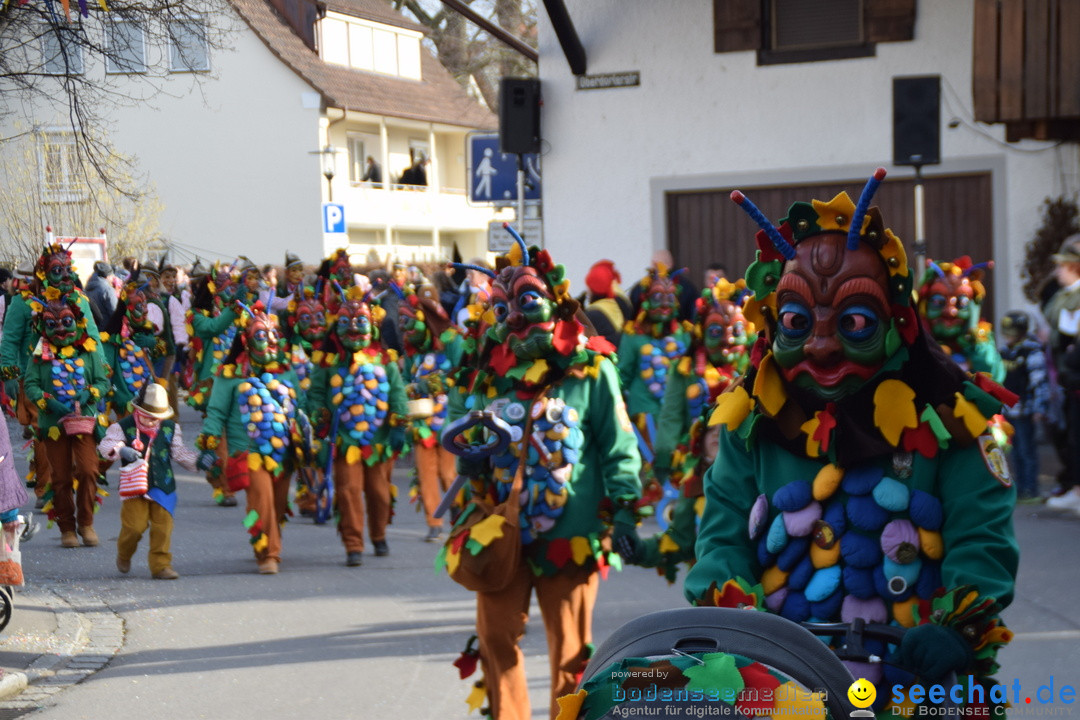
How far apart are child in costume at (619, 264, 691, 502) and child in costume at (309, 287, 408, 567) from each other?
197 cm

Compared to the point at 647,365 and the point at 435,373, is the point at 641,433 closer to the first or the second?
the point at 647,365

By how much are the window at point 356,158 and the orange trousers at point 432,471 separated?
34510 mm

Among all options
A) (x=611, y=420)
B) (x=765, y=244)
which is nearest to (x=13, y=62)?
(x=611, y=420)

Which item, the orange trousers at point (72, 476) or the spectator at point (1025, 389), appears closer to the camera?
the orange trousers at point (72, 476)

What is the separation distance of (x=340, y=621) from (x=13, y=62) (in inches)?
193

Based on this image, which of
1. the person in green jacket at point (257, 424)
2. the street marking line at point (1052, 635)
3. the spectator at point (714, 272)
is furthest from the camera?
the spectator at point (714, 272)

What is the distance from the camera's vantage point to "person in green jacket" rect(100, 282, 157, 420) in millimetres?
13023

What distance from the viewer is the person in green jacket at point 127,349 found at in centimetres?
1302

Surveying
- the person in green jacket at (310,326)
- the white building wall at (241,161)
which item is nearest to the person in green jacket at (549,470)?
the person in green jacket at (310,326)

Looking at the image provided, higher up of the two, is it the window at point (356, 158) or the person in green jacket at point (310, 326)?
the window at point (356, 158)

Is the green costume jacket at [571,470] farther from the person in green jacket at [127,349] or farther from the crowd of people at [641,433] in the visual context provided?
the person in green jacket at [127,349]

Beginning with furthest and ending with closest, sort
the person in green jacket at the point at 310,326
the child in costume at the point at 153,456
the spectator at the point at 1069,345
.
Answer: the spectator at the point at 1069,345 → the person in green jacket at the point at 310,326 → the child in costume at the point at 153,456

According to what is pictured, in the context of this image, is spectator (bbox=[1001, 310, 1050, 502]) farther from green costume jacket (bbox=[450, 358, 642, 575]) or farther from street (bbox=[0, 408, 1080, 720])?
green costume jacket (bbox=[450, 358, 642, 575])

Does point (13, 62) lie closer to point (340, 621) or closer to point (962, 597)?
point (340, 621)
